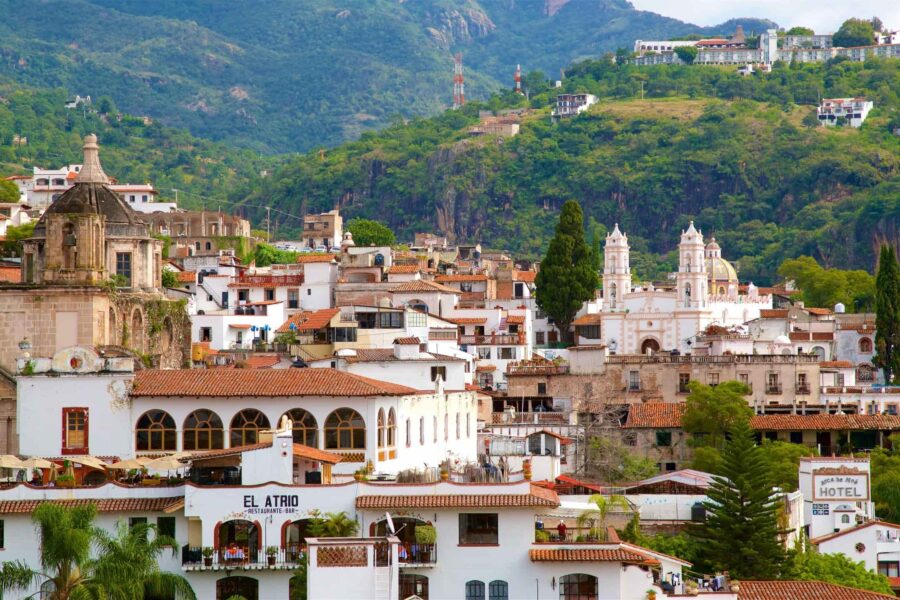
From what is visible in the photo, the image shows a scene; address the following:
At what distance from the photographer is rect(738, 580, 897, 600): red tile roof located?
177 ft

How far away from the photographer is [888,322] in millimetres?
113375

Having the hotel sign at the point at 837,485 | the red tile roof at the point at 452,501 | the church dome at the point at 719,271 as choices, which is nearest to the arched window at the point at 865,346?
the church dome at the point at 719,271

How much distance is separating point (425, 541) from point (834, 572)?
17.2 m

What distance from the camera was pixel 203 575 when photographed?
52.0 metres

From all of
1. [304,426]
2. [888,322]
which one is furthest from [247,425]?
[888,322]

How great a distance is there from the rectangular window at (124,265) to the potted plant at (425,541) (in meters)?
28.5

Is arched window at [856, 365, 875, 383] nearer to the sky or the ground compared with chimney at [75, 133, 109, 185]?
nearer to the ground

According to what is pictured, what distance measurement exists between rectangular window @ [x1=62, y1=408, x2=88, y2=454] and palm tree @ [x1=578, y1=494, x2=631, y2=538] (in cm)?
1497

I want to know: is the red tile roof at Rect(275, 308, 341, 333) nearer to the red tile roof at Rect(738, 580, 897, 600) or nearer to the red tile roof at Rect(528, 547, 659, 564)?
the red tile roof at Rect(738, 580, 897, 600)

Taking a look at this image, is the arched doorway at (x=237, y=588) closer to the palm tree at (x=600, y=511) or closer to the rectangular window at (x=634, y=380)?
the palm tree at (x=600, y=511)

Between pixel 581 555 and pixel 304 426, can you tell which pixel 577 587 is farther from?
pixel 304 426

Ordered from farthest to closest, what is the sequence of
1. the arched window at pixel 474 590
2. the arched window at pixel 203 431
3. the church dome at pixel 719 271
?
1. the church dome at pixel 719 271
2. the arched window at pixel 203 431
3. the arched window at pixel 474 590

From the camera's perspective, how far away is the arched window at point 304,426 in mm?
59906

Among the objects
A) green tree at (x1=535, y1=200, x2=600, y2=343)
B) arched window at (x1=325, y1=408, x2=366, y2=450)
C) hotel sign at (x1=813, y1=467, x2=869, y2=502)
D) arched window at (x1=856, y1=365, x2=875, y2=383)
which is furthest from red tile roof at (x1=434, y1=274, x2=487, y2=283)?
arched window at (x1=325, y1=408, x2=366, y2=450)
